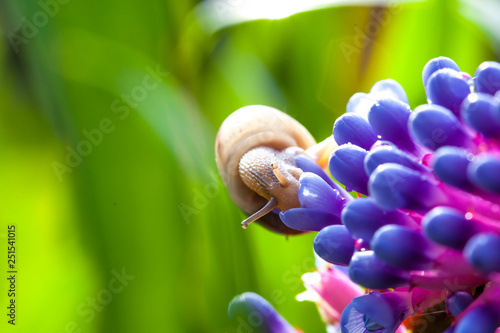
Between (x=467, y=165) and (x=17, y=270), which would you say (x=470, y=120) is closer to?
(x=467, y=165)

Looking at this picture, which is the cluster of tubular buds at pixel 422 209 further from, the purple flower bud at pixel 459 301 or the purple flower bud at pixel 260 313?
the purple flower bud at pixel 260 313

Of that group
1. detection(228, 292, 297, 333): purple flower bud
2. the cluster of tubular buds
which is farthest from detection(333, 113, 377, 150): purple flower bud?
detection(228, 292, 297, 333): purple flower bud

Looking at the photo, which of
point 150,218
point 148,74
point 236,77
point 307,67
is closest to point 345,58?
point 307,67

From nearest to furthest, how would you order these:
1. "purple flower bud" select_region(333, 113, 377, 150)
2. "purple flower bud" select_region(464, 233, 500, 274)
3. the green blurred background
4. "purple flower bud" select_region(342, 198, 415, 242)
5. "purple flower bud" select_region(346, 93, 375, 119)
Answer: "purple flower bud" select_region(464, 233, 500, 274) < "purple flower bud" select_region(342, 198, 415, 242) < "purple flower bud" select_region(333, 113, 377, 150) < "purple flower bud" select_region(346, 93, 375, 119) < the green blurred background

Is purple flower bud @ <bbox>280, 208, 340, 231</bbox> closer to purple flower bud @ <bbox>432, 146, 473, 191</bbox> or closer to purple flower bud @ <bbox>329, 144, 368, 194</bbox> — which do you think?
purple flower bud @ <bbox>329, 144, 368, 194</bbox>

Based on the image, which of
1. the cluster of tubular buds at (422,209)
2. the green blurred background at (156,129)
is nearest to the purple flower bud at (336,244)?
the cluster of tubular buds at (422,209)

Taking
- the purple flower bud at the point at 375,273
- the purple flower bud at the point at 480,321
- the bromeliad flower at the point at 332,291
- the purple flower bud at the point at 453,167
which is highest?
the purple flower bud at the point at 453,167
